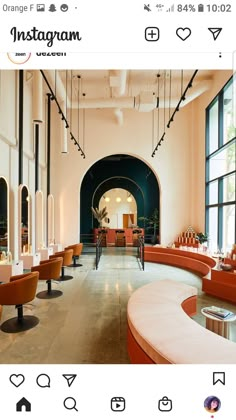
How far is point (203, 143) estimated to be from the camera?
27.5 feet

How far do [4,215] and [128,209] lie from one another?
883 cm

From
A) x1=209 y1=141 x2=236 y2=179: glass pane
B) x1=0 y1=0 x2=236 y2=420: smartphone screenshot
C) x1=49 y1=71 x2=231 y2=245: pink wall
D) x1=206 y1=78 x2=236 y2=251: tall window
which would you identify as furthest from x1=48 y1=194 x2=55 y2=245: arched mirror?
x1=209 y1=141 x2=236 y2=179: glass pane

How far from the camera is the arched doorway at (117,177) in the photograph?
40.7ft

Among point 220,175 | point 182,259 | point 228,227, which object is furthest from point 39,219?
point 220,175
